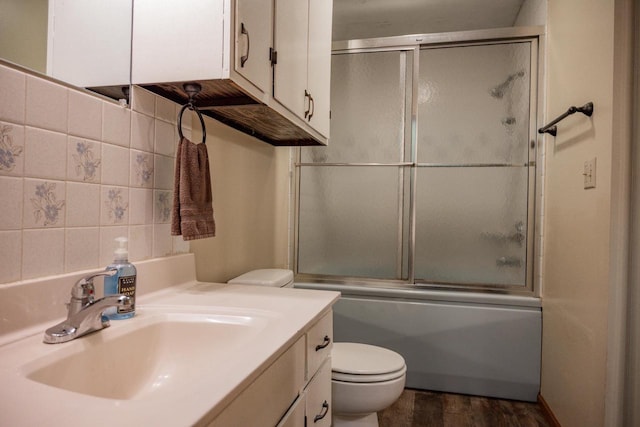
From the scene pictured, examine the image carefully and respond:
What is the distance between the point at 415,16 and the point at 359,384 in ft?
8.06

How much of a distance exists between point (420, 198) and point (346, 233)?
20.6 inches

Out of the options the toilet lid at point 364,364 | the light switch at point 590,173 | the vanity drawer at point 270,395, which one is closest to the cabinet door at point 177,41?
the vanity drawer at point 270,395

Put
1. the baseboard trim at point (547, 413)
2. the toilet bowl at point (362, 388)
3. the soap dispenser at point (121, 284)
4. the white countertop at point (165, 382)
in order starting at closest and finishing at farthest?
the white countertop at point (165, 382), the soap dispenser at point (121, 284), the toilet bowl at point (362, 388), the baseboard trim at point (547, 413)

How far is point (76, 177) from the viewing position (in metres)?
0.98

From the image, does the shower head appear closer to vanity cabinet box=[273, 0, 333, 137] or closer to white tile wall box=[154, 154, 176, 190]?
vanity cabinet box=[273, 0, 333, 137]

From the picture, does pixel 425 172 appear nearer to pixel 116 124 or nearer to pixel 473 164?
pixel 473 164

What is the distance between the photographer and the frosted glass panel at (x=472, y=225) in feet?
7.67

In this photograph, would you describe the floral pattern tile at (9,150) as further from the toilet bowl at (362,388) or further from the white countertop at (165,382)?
the toilet bowl at (362,388)

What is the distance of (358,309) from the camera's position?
247cm

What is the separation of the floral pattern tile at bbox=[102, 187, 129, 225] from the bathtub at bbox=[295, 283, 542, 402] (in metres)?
1.61

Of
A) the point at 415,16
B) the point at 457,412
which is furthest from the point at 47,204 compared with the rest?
the point at 415,16

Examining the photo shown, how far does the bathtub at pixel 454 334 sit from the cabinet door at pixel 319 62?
3.78ft

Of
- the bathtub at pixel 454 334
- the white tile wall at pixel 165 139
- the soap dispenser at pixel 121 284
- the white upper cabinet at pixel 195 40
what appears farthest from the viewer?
the bathtub at pixel 454 334

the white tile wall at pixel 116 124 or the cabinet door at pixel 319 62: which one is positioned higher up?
the cabinet door at pixel 319 62
